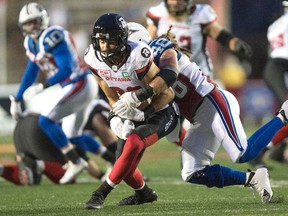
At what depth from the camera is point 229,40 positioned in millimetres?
8188

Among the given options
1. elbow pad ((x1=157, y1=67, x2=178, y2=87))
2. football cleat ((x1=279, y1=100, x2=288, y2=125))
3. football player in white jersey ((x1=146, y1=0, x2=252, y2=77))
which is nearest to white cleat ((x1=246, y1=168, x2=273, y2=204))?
football cleat ((x1=279, y1=100, x2=288, y2=125))

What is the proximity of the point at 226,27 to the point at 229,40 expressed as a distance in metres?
10.2

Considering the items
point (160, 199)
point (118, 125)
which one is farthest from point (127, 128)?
point (160, 199)

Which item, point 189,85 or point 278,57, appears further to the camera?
point 278,57

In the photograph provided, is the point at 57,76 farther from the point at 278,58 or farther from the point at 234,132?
the point at 234,132

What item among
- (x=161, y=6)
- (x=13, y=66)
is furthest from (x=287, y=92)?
(x=13, y=66)

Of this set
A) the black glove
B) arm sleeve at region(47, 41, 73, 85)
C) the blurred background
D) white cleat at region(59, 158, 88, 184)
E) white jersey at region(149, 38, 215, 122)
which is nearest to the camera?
white jersey at region(149, 38, 215, 122)

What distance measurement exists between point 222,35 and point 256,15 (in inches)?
405

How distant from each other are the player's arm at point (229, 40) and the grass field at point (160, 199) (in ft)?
3.75

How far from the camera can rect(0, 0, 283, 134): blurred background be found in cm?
1603

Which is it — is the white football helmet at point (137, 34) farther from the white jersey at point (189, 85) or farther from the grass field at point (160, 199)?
the grass field at point (160, 199)

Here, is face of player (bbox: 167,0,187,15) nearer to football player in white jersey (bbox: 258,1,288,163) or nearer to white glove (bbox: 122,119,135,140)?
football player in white jersey (bbox: 258,1,288,163)

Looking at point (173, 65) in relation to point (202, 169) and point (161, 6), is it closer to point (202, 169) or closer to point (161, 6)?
point (202, 169)

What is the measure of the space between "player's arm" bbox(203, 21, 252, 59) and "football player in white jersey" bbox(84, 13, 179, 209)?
7.35ft
